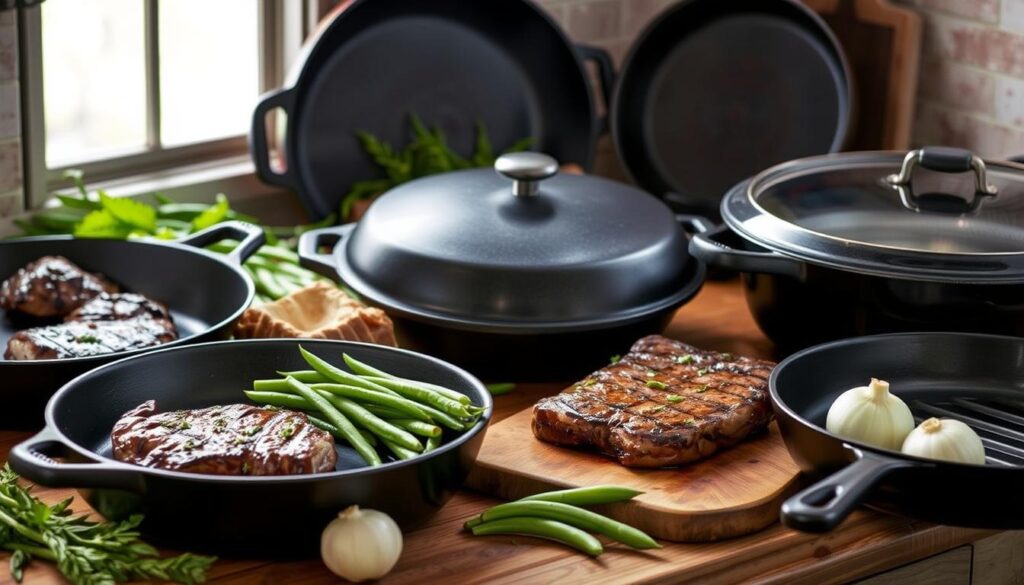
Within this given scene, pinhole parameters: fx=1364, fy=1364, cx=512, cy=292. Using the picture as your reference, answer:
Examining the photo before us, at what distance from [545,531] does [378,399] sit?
0.75ft

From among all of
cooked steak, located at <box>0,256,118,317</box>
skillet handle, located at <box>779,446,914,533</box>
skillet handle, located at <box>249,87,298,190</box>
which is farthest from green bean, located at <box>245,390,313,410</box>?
skillet handle, located at <box>249,87,298,190</box>

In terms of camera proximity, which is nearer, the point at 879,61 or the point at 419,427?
the point at 419,427

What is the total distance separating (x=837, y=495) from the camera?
1231 mm

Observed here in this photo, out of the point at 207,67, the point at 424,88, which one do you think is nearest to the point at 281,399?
the point at 424,88

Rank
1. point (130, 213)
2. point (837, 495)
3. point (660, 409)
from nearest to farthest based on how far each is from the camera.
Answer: point (837, 495), point (660, 409), point (130, 213)

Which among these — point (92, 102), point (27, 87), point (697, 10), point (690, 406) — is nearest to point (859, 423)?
point (690, 406)

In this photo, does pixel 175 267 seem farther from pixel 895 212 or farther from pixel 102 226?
pixel 895 212

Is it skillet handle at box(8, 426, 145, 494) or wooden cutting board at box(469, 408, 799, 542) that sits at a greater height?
skillet handle at box(8, 426, 145, 494)

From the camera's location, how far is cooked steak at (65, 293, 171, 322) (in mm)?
1748

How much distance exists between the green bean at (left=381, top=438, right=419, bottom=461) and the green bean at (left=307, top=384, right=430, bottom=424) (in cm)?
4

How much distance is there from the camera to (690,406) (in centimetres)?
158

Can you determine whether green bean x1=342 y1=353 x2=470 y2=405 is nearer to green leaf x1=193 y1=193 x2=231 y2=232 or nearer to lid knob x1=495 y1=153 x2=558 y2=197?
lid knob x1=495 y1=153 x2=558 y2=197

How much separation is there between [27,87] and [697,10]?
43.7 inches

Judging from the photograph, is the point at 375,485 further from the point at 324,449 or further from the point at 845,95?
the point at 845,95
